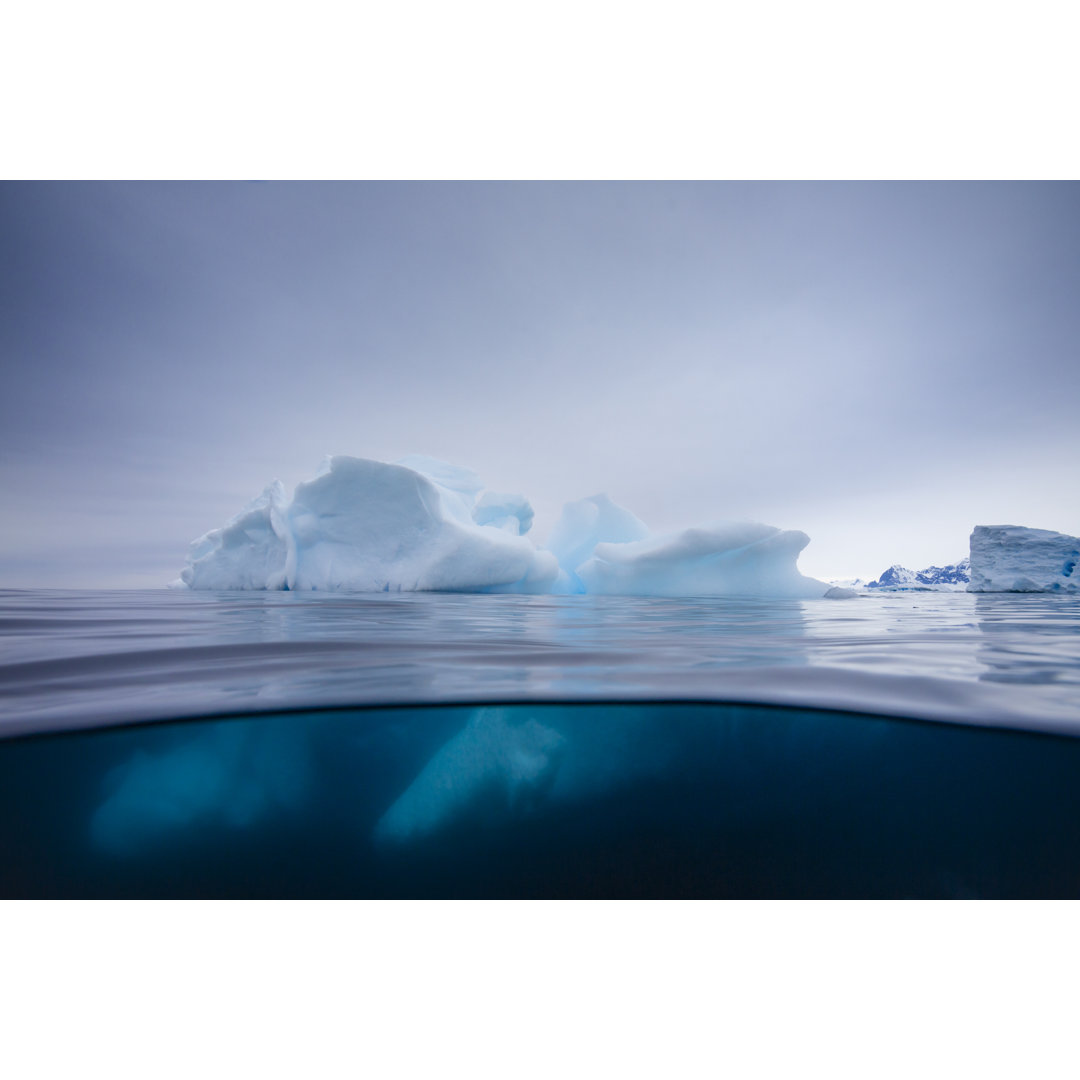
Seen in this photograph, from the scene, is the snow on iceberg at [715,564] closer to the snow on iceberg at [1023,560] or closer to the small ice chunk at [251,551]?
the small ice chunk at [251,551]

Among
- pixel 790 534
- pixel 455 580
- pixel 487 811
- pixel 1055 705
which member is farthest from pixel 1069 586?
pixel 487 811

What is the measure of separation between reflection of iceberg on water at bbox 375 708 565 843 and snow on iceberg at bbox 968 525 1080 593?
2126 cm

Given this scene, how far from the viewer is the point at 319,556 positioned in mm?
12078

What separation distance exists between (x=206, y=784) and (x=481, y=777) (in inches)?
22.1

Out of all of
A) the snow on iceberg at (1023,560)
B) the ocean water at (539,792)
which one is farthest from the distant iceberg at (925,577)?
the ocean water at (539,792)

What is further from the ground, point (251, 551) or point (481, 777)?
point (251, 551)

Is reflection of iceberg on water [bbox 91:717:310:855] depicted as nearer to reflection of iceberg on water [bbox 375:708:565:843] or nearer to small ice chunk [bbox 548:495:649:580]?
reflection of iceberg on water [bbox 375:708:565:843]

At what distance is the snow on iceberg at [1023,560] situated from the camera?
1599cm

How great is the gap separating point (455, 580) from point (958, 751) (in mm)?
10445

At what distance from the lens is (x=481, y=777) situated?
1147mm

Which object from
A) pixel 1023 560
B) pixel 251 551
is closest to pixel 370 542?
pixel 251 551

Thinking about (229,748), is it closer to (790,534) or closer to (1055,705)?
(1055,705)

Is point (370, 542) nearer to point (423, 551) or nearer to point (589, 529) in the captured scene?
point (423, 551)

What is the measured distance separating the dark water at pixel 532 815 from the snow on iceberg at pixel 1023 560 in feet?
68.1
